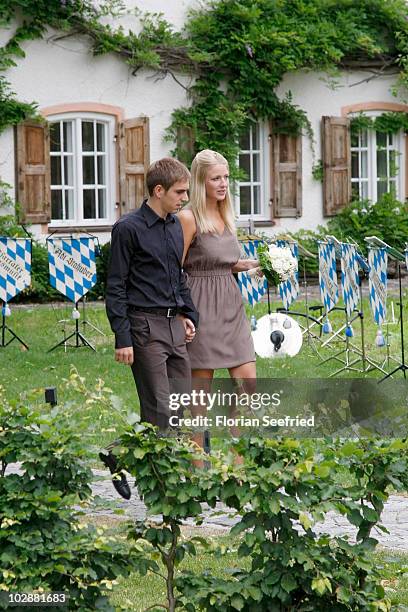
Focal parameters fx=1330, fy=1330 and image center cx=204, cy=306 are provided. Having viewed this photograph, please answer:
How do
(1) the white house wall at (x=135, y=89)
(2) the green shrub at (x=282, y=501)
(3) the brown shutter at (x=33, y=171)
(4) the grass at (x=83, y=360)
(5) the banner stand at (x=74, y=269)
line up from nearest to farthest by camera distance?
(2) the green shrub at (x=282, y=501)
(4) the grass at (x=83, y=360)
(5) the banner stand at (x=74, y=269)
(3) the brown shutter at (x=33, y=171)
(1) the white house wall at (x=135, y=89)

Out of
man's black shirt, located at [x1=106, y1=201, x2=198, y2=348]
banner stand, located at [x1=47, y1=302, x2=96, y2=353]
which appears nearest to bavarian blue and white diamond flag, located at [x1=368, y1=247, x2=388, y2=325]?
banner stand, located at [x1=47, y1=302, x2=96, y2=353]

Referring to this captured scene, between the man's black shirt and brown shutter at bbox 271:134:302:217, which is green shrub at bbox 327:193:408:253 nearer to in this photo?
brown shutter at bbox 271:134:302:217

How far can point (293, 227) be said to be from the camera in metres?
18.5

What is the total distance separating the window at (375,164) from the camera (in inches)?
768

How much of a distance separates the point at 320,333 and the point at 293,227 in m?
6.39

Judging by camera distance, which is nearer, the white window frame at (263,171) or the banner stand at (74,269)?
the banner stand at (74,269)

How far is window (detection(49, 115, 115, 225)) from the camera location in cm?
1672

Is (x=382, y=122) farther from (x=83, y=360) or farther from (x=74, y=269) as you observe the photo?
(x=83, y=360)

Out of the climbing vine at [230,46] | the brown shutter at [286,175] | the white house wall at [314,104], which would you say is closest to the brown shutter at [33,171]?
the climbing vine at [230,46]

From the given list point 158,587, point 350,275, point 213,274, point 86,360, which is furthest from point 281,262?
point 86,360

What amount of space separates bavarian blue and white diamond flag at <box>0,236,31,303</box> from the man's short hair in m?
6.12

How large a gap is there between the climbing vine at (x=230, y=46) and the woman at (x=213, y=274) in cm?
985

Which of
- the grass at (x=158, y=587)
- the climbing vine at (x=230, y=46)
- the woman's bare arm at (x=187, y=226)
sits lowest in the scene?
the grass at (x=158, y=587)

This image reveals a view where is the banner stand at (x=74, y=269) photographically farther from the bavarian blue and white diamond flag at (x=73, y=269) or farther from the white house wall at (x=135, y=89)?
the white house wall at (x=135, y=89)
